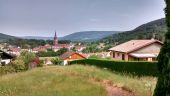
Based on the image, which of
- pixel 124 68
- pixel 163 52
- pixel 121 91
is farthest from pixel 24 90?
pixel 124 68

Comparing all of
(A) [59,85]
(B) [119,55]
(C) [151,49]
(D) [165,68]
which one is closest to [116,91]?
(A) [59,85]

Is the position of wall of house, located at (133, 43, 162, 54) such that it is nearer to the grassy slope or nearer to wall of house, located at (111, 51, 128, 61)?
wall of house, located at (111, 51, 128, 61)

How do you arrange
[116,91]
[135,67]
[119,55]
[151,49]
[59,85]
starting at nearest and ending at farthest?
[116,91] < [59,85] < [135,67] < [151,49] < [119,55]

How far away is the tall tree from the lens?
8.57 meters

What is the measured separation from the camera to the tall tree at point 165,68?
8.57m

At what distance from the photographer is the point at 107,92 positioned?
16.3 m

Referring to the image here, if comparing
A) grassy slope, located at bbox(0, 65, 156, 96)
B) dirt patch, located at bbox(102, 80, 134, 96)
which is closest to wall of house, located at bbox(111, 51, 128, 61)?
grassy slope, located at bbox(0, 65, 156, 96)

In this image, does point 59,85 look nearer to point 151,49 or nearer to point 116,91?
point 116,91

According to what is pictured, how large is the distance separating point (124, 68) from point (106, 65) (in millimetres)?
5535

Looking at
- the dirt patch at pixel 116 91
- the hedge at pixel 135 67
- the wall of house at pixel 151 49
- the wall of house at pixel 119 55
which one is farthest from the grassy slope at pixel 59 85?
the wall of house at pixel 119 55

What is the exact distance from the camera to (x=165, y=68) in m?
8.86

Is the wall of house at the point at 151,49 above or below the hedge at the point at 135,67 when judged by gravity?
above

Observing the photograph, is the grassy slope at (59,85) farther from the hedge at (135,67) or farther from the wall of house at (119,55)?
the wall of house at (119,55)

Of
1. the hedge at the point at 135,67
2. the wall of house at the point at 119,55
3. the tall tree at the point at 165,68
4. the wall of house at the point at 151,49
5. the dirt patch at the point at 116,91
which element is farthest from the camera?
the wall of house at the point at 119,55
